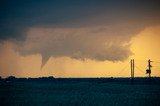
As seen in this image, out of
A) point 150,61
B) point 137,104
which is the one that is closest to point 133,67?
point 150,61

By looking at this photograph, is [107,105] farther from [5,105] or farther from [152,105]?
[5,105]

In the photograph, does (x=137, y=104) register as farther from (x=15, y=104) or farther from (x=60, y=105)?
(x=15, y=104)

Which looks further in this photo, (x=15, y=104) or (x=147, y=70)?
(x=147, y=70)

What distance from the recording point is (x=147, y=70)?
10212cm

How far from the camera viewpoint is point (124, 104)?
121ft

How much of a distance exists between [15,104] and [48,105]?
3.68 meters

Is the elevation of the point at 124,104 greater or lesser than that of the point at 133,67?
lesser

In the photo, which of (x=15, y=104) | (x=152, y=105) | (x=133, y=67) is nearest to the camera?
(x=152, y=105)

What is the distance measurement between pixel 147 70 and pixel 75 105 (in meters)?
68.6

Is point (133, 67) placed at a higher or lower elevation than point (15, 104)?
higher

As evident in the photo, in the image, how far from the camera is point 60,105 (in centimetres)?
3638

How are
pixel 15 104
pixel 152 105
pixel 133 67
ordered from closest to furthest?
1. pixel 152 105
2. pixel 15 104
3. pixel 133 67

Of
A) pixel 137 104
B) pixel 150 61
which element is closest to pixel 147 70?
pixel 150 61

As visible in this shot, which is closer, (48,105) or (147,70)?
(48,105)
